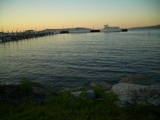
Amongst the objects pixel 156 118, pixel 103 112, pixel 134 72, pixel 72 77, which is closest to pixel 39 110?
pixel 103 112

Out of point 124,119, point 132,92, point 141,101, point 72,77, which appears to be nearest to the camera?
point 124,119

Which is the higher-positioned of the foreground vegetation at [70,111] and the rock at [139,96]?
the foreground vegetation at [70,111]

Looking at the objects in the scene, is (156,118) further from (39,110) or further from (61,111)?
(39,110)

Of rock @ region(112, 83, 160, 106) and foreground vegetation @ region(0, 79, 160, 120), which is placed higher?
foreground vegetation @ region(0, 79, 160, 120)

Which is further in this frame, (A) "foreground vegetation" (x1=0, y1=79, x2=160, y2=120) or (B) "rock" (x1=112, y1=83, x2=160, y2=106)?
(B) "rock" (x1=112, y1=83, x2=160, y2=106)

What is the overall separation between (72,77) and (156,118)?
12.6m

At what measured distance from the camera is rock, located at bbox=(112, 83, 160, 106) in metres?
8.51

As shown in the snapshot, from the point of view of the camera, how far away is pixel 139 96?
9039 mm

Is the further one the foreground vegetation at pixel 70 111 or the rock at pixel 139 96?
the rock at pixel 139 96

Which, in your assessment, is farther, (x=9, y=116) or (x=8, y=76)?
(x=8, y=76)

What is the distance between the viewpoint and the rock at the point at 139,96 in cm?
851

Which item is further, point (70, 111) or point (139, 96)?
point (139, 96)

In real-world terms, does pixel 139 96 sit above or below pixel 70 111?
below

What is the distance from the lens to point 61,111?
252 inches
